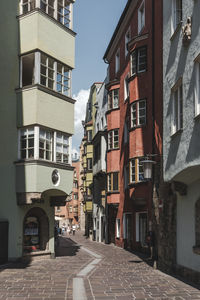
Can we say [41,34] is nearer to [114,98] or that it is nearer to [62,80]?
[62,80]

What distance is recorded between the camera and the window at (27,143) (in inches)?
824

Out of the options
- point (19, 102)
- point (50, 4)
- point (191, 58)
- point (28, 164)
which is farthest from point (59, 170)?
point (191, 58)

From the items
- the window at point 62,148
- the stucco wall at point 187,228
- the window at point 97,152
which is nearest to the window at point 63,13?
the window at point 62,148

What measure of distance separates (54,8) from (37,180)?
8.97 meters

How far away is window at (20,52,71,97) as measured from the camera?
21266 millimetres

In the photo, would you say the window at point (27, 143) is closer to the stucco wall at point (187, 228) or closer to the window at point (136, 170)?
the stucco wall at point (187, 228)

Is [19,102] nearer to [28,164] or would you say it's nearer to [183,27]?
[28,164]

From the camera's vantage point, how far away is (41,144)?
2098 cm

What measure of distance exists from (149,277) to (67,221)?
83838 millimetres

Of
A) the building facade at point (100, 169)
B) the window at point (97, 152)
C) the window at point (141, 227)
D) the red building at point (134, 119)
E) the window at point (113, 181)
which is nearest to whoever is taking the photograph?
the red building at point (134, 119)

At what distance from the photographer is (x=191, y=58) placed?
44.2ft

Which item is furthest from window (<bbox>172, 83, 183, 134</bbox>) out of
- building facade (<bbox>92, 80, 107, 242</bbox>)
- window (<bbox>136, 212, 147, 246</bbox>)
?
building facade (<bbox>92, 80, 107, 242</bbox>)

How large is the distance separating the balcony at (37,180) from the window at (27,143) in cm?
57

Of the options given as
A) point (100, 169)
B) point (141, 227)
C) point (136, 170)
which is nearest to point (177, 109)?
point (136, 170)
